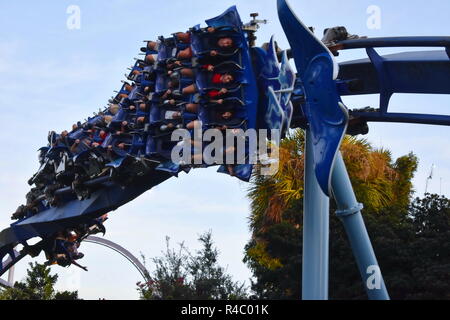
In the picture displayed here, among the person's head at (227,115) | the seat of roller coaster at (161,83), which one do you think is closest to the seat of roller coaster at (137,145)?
the seat of roller coaster at (161,83)

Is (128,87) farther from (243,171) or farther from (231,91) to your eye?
(243,171)

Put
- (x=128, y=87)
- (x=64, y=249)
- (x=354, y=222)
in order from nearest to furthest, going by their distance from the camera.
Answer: (x=354, y=222) < (x=128, y=87) < (x=64, y=249)

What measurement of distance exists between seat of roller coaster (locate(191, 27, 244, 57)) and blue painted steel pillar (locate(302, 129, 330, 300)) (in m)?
2.10

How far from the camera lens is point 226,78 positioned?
45.0 ft

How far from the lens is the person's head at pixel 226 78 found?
→ 13.7m

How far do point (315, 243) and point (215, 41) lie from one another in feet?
10.8

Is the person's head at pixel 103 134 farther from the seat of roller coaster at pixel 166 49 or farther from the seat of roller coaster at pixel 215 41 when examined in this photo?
the seat of roller coaster at pixel 215 41

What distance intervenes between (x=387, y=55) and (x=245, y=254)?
42.3 ft

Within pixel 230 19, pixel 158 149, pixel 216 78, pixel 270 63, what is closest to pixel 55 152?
pixel 158 149

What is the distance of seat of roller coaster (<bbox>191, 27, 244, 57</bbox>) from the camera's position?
1373 centimetres

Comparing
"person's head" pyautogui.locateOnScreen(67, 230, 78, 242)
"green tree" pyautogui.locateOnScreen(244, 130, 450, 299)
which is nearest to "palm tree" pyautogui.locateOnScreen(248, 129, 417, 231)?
→ "green tree" pyautogui.locateOnScreen(244, 130, 450, 299)

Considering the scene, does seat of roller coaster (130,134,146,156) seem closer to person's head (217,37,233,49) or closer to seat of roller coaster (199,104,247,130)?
seat of roller coaster (199,104,247,130)

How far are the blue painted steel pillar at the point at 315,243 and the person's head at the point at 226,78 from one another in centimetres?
175
